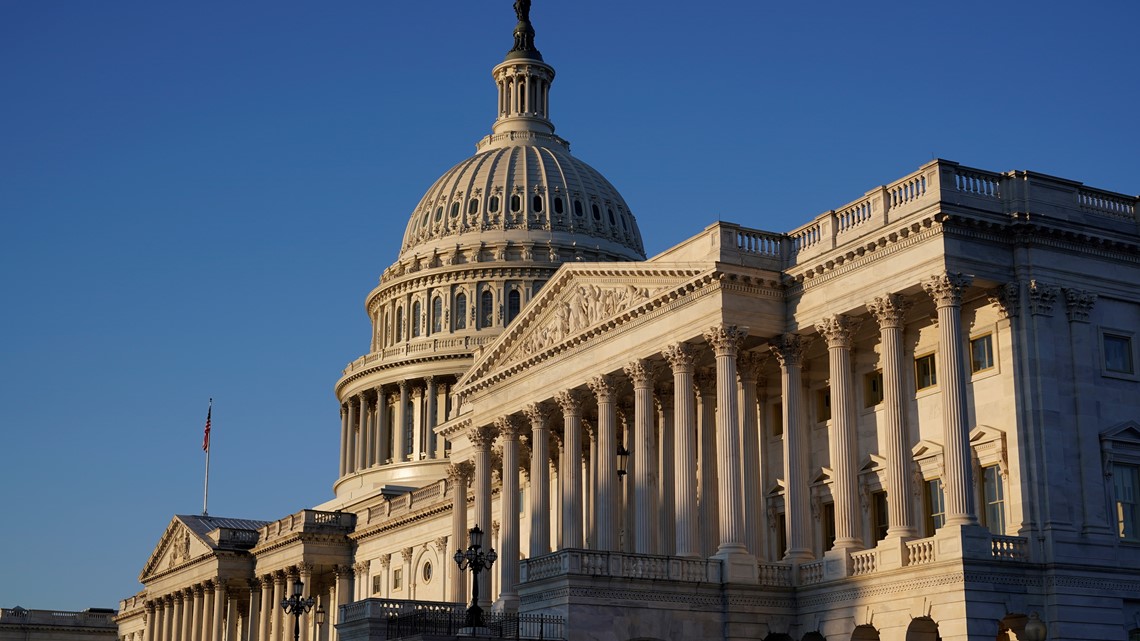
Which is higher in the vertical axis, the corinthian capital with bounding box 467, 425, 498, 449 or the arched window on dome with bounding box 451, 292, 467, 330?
the arched window on dome with bounding box 451, 292, 467, 330

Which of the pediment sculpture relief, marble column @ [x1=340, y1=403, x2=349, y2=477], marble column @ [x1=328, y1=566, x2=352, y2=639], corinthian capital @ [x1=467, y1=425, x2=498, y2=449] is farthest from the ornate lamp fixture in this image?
marble column @ [x1=340, y1=403, x2=349, y2=477]

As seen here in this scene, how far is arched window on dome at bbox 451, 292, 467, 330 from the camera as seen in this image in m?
124

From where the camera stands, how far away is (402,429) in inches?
4840

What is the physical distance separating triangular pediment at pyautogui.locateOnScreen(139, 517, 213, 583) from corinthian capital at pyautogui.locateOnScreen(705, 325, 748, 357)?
6357cm

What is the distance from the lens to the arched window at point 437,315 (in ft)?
409

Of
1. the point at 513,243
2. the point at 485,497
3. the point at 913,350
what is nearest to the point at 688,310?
the point at 913,350

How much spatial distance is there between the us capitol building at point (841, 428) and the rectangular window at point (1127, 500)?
81 mm

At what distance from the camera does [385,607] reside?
6306 cm

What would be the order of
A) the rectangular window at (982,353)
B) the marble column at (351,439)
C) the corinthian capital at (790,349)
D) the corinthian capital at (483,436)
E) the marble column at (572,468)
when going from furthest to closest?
the marble column at (351,439) < the corinthian capital at (483,436) < the marble column at (572,468) < the corinthian capital at (790,349) < the rectangular window at (982,353)

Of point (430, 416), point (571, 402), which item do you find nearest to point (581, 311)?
point (571, 402)

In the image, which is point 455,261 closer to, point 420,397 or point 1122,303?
point 420,397

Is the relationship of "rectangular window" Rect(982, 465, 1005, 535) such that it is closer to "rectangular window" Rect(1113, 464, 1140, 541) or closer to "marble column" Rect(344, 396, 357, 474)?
"rectangular window" Rect(1113, 464, 1140, 541)

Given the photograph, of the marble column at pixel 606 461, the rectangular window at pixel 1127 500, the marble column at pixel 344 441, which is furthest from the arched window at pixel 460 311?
the rectangular window at pixel 1127 500

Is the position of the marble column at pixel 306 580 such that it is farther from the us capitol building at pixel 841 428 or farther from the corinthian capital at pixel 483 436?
the corinthian capital at pixel 483 436
